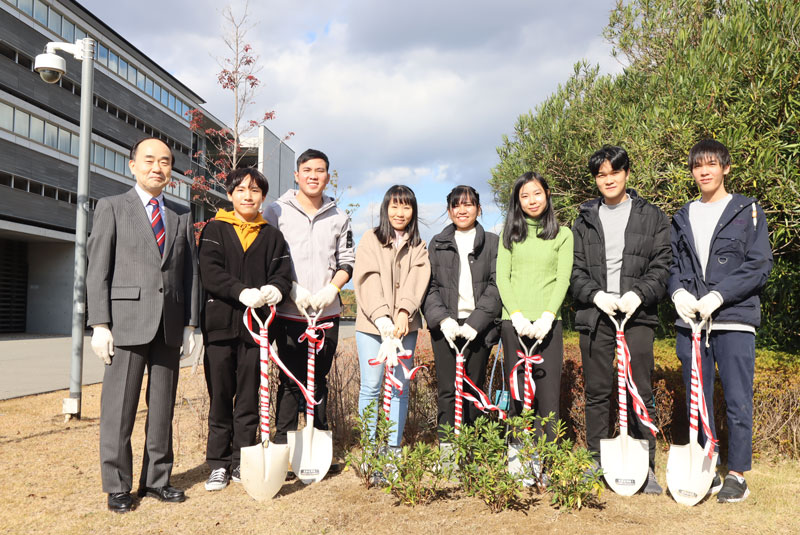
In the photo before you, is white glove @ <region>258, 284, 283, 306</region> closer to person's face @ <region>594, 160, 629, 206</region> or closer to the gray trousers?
the gray trousers

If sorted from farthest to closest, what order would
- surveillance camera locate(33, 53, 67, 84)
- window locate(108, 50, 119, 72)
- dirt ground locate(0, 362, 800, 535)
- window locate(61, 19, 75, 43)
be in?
window locate(108, 50, 119, 72), window locate(61, 19, 75, 43), surveillance camera locate(33, 53, 67, 84), dirt ground locate(0, 362, 800, 535)

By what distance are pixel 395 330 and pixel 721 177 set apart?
251cm

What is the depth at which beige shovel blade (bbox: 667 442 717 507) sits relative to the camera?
137 inches

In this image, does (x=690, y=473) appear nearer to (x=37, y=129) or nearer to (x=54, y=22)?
(x=37, y=129)

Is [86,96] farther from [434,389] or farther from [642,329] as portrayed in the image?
[642,329]

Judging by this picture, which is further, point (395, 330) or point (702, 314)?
point (395, 330)

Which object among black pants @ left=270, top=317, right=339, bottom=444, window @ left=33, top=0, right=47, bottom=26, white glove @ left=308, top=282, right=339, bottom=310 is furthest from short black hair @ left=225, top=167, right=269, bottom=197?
window @ left=33, top=0, right=47, bottom=26

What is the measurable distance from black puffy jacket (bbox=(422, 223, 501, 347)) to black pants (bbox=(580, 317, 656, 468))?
0.71m

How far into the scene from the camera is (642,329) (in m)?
3.74

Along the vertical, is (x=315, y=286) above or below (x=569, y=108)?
below

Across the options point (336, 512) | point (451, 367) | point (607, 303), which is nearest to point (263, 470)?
point (336, 512)

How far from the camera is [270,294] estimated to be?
3.70 metres

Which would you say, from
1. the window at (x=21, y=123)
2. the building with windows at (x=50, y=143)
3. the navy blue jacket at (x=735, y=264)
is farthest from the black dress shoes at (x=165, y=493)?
the window at (x=21, y=123)

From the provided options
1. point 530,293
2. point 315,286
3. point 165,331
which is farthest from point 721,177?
point 165,331
